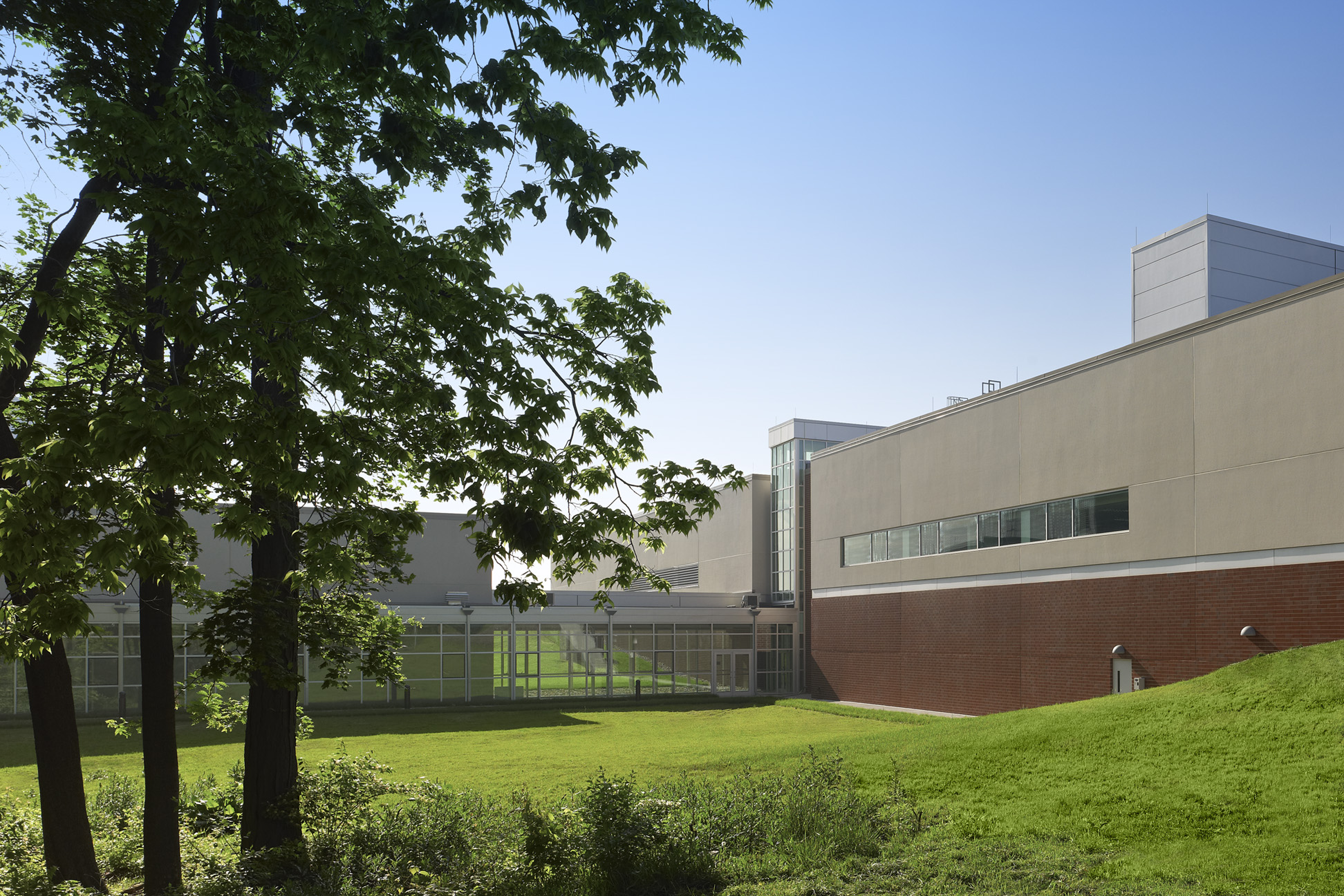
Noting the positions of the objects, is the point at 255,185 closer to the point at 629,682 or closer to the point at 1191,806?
the point at 1191,806

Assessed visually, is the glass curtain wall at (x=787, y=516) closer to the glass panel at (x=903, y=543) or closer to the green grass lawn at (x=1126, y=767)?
the glass panel at (x=903, y=543)

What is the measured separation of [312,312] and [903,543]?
29.4 m

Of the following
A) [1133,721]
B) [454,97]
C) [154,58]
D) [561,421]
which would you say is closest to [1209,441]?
[1133,721]

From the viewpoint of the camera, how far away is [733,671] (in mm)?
43375

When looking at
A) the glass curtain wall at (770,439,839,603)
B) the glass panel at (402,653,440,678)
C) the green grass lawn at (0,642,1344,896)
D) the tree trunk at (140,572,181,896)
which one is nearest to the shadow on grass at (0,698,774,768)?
the green grass lawn at (0,642,1344,896)

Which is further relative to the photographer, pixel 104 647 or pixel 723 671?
pixel 723 671

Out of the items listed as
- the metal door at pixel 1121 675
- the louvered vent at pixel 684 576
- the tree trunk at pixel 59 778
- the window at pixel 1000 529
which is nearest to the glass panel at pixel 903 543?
the window at pixel 1000 529

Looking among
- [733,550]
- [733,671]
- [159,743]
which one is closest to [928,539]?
[733,671]

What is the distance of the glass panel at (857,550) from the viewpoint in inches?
1419

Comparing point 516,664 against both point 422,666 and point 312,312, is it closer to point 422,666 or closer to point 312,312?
point 422,666

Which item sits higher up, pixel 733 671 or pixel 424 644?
pixel 424 644

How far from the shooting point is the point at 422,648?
37.2 m

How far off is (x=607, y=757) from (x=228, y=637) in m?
13.2

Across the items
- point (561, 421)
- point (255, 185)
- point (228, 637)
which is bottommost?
point (228, 637)
